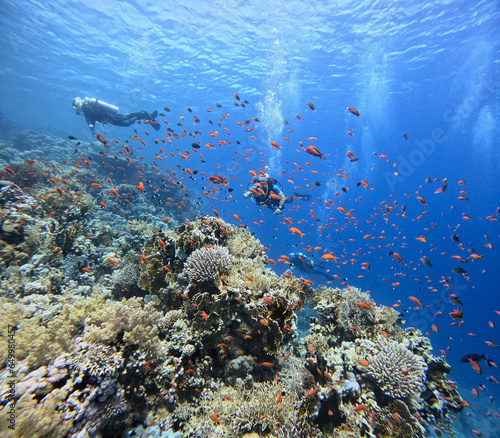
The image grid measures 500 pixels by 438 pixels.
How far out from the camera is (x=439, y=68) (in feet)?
90.3

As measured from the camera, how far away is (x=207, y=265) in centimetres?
433

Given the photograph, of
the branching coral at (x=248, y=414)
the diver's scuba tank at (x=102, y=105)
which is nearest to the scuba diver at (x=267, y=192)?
the branching coral at (x=248, y=414)

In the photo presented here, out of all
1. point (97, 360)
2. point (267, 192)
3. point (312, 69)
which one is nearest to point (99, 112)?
point (267, 192)

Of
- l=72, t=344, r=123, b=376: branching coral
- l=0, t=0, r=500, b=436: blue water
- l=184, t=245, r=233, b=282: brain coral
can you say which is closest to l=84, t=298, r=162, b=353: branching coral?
l=72, t=344, r=123, b=376: branching coral

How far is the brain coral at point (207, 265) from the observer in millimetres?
4289

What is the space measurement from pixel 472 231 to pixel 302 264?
10398 centimetres

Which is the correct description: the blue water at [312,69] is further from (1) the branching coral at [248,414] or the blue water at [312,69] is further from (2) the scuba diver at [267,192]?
(1) the branching coral at [248,414]

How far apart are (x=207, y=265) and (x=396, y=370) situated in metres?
4.05

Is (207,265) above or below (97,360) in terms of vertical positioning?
above

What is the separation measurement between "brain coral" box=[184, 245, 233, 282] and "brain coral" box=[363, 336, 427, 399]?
11.0 ft

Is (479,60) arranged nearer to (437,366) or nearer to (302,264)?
(302,264)

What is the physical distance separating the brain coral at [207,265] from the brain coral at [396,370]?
132 inches

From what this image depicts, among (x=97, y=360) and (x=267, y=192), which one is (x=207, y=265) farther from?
(x=267, y=192)

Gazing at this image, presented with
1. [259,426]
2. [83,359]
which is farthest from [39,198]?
[259,426]
